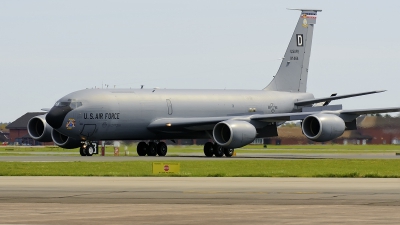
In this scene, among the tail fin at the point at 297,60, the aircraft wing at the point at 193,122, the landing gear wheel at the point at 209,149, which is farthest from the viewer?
the tail fin at the point at 297,60

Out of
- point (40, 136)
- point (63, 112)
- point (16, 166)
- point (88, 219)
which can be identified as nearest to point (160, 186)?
point (88, 219)

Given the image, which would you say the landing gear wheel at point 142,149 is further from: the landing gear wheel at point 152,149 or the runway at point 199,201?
the runway at point 199,201

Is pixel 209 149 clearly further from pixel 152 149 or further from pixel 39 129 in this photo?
pixel 39 129

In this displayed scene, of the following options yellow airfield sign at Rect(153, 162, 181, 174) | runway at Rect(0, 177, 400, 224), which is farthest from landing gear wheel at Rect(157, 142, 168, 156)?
runway at Rect(0, 177, 400, 224)

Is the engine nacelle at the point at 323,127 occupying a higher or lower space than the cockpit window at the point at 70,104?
lower

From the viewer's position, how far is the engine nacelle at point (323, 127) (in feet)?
176

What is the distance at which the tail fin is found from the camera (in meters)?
68.4

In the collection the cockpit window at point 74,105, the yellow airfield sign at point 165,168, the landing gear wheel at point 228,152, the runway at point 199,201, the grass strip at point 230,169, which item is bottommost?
the landing gear wheel at point 228,152

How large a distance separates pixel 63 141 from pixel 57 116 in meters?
5.04

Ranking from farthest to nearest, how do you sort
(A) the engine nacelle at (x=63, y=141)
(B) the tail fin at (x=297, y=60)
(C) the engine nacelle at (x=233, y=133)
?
(B) the tail fin at (x=297, y=60) → (A) the engine nacelle at (x=63, y=141) → (C) the engine nacelle at (x=233, y=133)

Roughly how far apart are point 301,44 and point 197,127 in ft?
46.6

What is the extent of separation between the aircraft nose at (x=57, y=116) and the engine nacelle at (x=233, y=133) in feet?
30.1

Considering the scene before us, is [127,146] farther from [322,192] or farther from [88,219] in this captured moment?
[88,219]

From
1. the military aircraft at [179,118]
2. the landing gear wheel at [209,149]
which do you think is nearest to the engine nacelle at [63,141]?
the military aircraft at [179,118]
